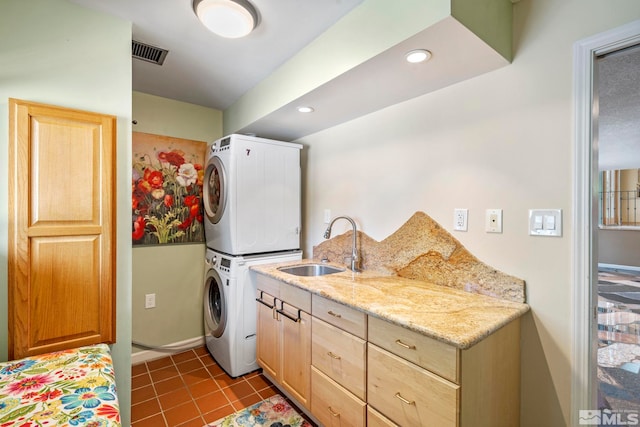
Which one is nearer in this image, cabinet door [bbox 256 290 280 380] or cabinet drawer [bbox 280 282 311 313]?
cabinet drawer [bbox 280 282 311 313]

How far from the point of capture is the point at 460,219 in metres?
1.58

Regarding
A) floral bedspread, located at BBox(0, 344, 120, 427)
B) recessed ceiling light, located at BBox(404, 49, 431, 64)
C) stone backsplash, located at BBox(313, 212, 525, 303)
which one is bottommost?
floral bedspread, located at BBox(0, 344, 120, 427)

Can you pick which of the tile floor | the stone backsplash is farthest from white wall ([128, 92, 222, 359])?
the stone backsplash

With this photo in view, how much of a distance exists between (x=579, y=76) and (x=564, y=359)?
119 cm

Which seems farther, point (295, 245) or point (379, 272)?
point (295, 245)

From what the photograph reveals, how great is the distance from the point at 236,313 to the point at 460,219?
171cm

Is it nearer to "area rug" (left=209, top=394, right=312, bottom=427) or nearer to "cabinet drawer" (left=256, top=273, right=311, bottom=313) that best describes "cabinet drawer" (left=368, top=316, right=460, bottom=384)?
"cabinet drawer" (left=256, top=273, right=311, bottom=313)

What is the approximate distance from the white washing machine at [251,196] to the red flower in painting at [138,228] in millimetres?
508

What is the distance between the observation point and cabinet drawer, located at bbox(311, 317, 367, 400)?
4.42 ft

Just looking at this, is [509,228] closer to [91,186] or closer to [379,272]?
[379,272]

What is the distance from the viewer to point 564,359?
1218 millimetres

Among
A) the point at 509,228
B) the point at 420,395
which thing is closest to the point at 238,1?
the point at 509,228

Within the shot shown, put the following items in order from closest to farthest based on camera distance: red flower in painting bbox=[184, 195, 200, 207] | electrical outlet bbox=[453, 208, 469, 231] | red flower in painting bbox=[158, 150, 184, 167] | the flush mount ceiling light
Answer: the flush mount ceiling light, electrical outlet bbox=[453, 208, 469, 231], red flower in painting bbox=[158, 150, 184, 167], red flower in painting bbox=[184, 195, 200, 207]

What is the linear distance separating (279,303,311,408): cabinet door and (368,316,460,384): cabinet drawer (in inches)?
21.2
